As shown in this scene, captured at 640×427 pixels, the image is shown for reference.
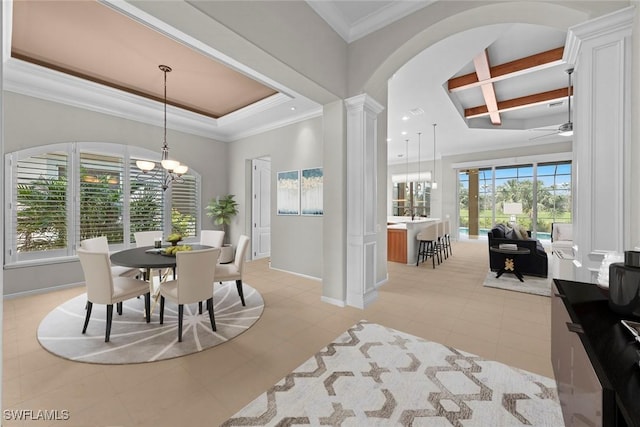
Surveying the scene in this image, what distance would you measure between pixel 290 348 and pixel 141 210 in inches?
164

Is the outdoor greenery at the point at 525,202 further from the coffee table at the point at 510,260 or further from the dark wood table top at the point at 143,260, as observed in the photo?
the dark wood table top at the point at 143,260

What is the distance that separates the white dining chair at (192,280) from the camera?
273 cm

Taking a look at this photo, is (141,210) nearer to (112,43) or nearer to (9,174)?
(9,174)

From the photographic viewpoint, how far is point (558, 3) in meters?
2.33

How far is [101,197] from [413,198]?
9397 millimetres

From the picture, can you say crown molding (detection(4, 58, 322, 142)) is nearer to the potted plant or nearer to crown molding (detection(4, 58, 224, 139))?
crown molding (detection(4, 58, 224, 139))

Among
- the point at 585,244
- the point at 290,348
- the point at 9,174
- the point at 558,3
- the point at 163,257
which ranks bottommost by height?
the point at 290,348

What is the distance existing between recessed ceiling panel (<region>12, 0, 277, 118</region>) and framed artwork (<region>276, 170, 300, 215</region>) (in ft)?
4.79

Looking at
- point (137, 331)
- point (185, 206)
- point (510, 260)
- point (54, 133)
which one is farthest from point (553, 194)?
point (54, 133)

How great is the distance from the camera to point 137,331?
2.95 m

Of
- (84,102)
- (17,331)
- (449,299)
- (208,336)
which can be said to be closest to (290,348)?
(208,336)

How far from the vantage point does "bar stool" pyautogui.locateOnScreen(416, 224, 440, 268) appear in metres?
5.82

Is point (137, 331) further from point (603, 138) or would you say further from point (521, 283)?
point (521, 283)

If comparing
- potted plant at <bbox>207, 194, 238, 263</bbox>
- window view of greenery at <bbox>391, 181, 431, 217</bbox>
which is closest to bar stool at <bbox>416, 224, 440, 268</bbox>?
window view of greenery at <bbox>391, 181, 431, 217</bbox>
